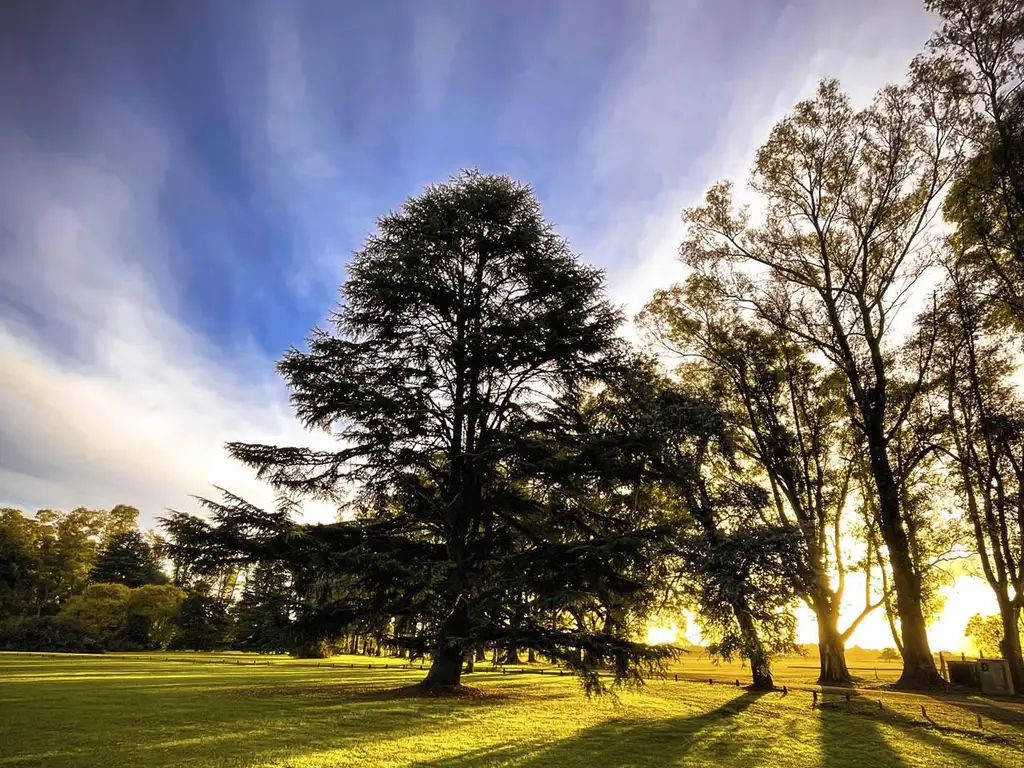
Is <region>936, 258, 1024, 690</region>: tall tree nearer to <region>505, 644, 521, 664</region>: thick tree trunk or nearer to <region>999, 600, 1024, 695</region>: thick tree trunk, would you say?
<region>999, 600, 1024, 695</region>: thick tree trunk

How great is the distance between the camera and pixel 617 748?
8.52 metres

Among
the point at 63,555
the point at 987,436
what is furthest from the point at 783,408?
the point at 63,555

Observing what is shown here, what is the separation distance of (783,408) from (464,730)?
20.6 m

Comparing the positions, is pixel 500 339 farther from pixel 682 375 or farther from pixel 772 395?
pixel 772 395

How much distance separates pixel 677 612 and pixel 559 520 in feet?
15.2

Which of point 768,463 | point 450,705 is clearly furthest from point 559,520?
point 768,463

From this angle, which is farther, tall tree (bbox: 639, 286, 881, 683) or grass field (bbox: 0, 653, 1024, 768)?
tall tree (bbox: 639, 286, 881, 683)

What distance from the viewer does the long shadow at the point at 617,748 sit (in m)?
7.41

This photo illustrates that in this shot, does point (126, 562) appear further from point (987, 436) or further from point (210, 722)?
point (987, 436)

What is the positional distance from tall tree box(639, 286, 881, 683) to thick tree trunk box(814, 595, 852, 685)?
1.6 inches

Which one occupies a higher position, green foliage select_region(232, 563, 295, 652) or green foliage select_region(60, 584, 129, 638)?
green foliage select_region(232, 563, 295, 652)

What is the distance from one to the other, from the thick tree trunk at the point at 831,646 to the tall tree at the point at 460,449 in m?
12.3

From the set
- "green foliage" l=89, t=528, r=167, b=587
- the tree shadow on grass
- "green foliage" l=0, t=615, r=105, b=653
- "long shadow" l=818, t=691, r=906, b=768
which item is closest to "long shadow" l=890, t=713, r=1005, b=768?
the tree shadow on grass

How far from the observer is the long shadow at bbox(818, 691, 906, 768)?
838 cm
